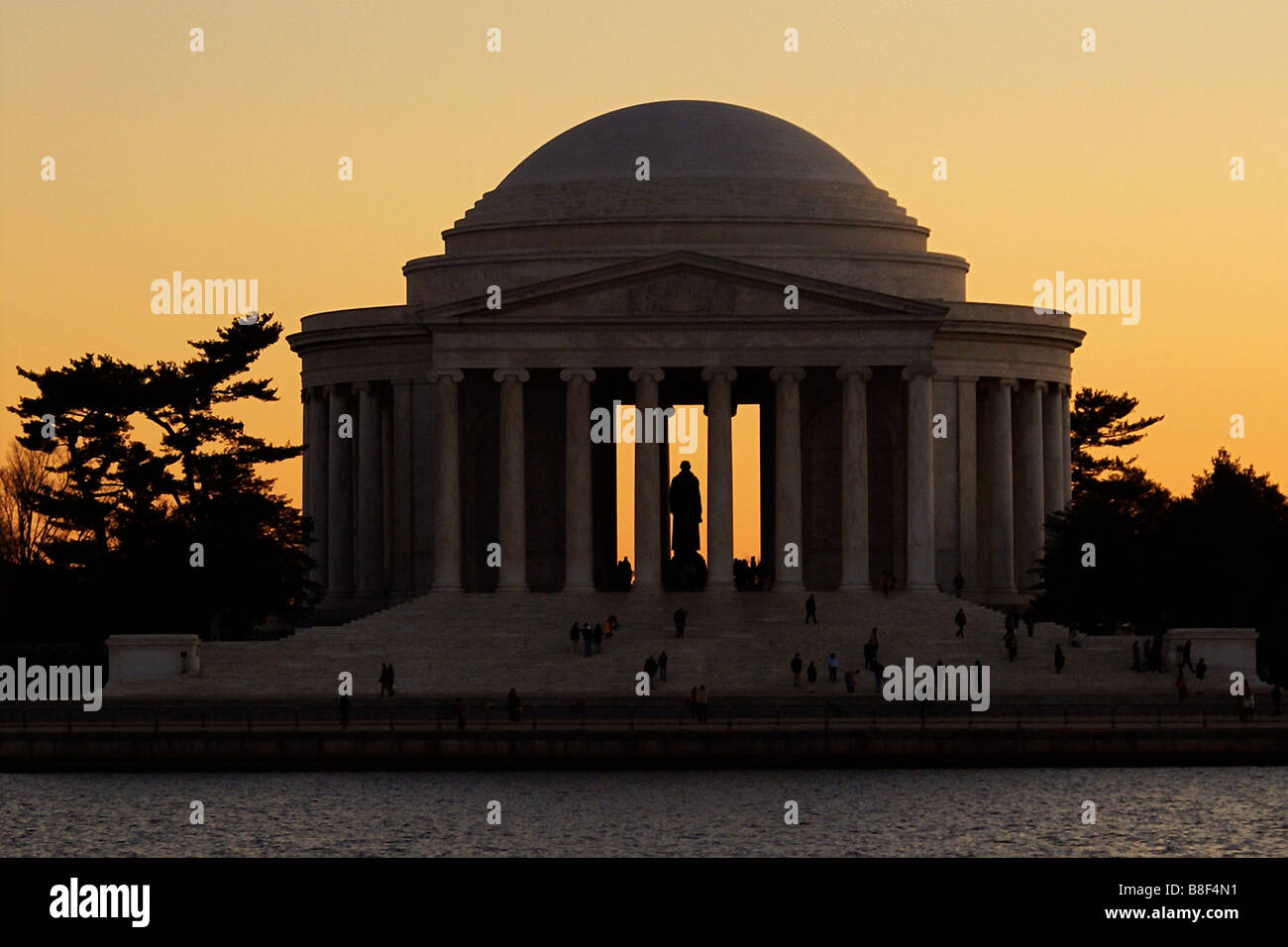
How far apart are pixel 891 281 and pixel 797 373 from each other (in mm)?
10417

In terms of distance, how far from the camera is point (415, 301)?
13788 cm

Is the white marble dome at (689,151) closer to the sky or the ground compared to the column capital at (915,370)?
closer to the sky

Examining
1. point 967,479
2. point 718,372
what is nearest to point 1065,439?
point 967,479

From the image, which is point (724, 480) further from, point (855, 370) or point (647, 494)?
point (855, 370)

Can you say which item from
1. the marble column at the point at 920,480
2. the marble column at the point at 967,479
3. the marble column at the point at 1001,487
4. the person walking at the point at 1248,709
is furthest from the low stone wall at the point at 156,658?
the marble column at the point at 1001,487

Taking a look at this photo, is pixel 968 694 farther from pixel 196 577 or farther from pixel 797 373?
pixel 196 577

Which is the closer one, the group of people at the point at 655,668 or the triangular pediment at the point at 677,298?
the group of people at the point at 655,668

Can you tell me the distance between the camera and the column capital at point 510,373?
126625mm

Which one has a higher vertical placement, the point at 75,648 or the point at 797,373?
the point at 797,373

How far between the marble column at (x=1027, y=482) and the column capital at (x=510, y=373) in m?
25.7

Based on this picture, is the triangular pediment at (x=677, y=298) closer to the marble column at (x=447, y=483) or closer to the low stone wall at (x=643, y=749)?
the marble column at (x=447, y=483)

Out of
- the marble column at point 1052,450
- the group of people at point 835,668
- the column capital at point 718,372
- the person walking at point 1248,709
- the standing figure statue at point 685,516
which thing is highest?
the column capital at point 718,372

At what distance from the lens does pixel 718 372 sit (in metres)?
126
